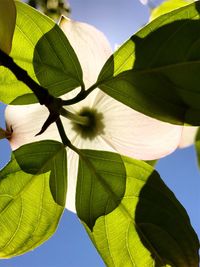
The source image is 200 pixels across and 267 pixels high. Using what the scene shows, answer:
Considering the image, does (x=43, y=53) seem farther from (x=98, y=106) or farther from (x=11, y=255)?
(x=11, y=255)

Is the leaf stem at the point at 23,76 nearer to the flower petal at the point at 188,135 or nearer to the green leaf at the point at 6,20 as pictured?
the green leaf at the point at 6,20

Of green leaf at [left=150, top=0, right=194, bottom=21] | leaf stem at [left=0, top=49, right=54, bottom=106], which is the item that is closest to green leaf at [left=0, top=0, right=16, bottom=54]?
→ leaf stem at [left=0, top=49, right=54, bottom=106]

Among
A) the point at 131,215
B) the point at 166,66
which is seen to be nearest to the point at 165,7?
the point at 166,66

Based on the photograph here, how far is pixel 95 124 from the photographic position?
Answer: 0.41 metres

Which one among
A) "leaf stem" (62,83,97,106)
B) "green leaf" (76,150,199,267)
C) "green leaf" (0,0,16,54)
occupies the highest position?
"green leaf" (0,0,16,54)

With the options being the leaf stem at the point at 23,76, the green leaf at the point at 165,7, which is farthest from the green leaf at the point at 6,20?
the green leaf at the point at 165,7

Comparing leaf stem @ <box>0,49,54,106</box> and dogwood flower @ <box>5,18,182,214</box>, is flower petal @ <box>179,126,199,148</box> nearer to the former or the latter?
dogwood flower @ <box>5,18,182,214</box>

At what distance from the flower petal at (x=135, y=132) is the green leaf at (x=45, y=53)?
33 millimetres

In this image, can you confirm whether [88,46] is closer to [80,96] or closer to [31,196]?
[80,96]

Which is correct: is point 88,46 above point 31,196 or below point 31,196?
above

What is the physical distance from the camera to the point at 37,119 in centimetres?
41

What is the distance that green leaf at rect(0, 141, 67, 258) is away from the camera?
41cm

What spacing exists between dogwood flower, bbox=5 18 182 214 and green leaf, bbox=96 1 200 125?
0.02 meters

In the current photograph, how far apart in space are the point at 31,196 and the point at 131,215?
0.30 ft
